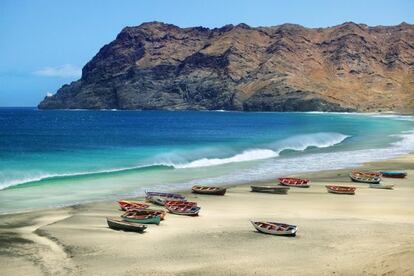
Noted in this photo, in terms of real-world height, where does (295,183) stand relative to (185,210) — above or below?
below

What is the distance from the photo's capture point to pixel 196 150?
207 feet

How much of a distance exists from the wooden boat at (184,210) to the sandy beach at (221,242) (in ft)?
1.69

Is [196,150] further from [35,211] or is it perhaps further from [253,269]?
[253,269]

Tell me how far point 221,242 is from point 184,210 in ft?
18.8

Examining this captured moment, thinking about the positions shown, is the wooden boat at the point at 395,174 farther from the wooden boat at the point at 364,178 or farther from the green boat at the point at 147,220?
the green boat at the point at 147,220

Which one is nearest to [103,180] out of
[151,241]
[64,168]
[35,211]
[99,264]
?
[64,168]

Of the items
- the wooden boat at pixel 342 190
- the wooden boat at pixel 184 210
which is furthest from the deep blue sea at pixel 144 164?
the wooden boat at pixel 342 190

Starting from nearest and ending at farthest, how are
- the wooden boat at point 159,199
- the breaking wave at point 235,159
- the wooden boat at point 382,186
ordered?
the wooden boat at point 159,199, the wooden boat at point 382,186, the breaking wave at point 235,159

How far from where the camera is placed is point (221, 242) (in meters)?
19.4

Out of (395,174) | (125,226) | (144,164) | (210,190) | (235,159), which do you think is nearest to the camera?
(125,226)

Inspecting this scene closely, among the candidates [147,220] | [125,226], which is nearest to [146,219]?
[147,220]

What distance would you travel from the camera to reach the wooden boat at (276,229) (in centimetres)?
2009

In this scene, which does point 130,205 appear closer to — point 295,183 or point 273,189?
point 273,189

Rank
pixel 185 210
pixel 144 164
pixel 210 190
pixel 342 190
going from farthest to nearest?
pixel 144 164 < pixel 342 190 < pixel 210 190 < pixel 185 210
